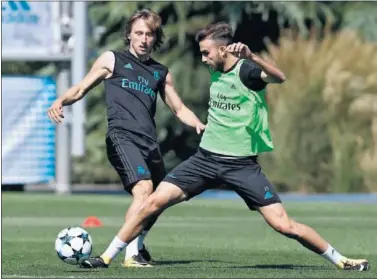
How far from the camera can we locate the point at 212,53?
34.7 feet

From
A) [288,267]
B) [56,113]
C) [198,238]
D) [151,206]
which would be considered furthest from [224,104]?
[198,238]

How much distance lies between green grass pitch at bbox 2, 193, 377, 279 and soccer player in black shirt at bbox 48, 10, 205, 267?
720mm

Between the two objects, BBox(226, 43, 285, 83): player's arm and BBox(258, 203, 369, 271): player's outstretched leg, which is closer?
BBox(226, 43, 285, 83): player's arm

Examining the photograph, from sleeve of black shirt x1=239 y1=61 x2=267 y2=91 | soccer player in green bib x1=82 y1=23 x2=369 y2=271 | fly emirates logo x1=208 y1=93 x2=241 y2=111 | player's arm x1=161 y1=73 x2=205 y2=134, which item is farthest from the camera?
player's arm x1=161 y1=73 x2=205 y2=134

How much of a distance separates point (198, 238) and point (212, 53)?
5123mm

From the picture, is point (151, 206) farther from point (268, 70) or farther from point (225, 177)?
point (268, 70)

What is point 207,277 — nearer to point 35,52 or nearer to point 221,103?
point 221,103

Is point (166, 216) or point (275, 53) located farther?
point (275, 53)

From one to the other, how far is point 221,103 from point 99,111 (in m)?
23.3

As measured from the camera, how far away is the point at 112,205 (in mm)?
22609

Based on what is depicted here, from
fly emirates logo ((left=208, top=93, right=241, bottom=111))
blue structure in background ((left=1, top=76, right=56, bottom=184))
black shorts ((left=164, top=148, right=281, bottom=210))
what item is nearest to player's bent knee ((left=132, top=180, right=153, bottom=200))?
black shorts ((left=164, top=148, right=281, bottom=210))

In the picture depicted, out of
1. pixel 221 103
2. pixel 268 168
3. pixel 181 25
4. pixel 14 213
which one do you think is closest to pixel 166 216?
pixel 14 213

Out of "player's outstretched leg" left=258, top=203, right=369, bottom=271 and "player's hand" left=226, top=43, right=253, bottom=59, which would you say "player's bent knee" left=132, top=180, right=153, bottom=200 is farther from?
"player's hand" left=226, top=43, right=253, bottom=59

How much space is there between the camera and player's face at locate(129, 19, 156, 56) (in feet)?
37.5
